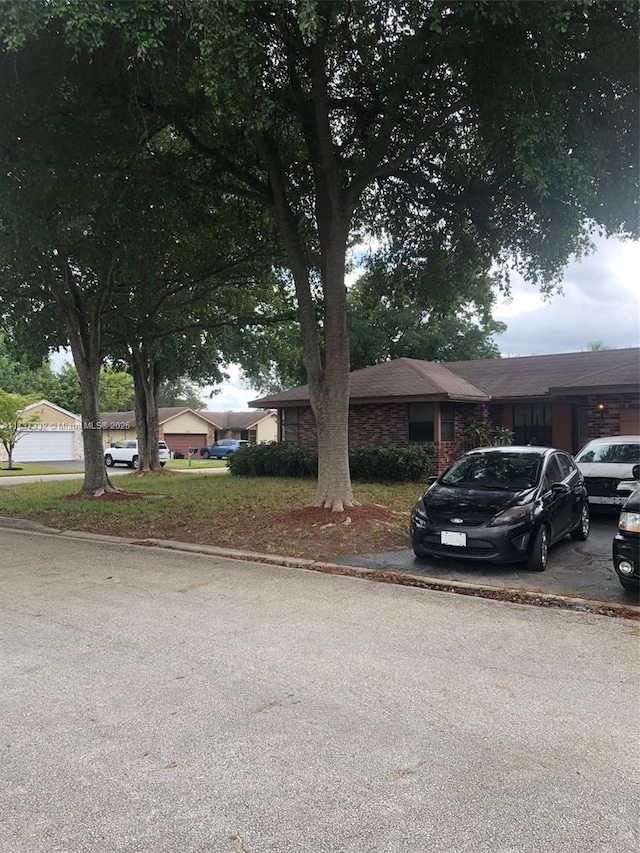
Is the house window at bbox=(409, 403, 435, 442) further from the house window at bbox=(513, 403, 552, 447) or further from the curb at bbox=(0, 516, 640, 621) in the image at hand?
the curb at bbox=(0, 516, 640, 621)

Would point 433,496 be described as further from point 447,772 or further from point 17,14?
point 17,14

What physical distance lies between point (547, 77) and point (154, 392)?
2018 cm

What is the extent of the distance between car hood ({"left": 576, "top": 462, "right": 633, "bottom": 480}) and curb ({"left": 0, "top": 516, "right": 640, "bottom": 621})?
567cm

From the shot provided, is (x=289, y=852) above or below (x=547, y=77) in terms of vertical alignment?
below

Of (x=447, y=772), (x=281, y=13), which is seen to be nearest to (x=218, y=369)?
(x=281, y=13)

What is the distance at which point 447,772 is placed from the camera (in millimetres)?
3117

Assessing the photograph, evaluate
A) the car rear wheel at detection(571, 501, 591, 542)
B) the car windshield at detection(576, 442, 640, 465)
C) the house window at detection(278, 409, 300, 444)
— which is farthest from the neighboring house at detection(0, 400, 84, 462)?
the car rear wheel at detection(571, 501, 591, 542)

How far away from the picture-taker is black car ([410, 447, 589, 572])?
7352mm

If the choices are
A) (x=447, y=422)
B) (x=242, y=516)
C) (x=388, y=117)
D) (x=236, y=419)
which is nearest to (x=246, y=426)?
(x=236, y=419)

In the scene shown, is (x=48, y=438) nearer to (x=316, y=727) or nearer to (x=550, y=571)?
(x=550, y=571)

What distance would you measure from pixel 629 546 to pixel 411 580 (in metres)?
2.40

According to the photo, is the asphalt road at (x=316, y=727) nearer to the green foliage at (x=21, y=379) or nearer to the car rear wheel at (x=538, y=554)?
the car rear wheel at (x=538, y=554)

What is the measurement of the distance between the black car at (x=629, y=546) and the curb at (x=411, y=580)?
1.01 ft

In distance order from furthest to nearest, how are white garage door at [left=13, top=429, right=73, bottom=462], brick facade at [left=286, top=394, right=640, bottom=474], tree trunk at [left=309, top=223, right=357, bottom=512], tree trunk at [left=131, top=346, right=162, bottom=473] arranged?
white garage door at [left=13, top=429, right=73, bottom=462] → tree trunk at [left=131, top=346, right=162, bottom=473] → brick facade at [left=286, top=394, right=640, bottom=474] → tree trunk at [left=309, top=223, right=357, bottom=512]
